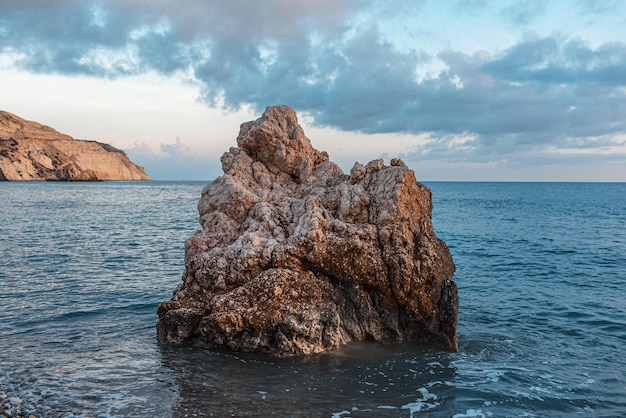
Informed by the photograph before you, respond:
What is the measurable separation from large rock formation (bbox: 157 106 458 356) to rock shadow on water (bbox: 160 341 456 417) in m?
0.52

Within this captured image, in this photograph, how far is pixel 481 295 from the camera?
67.0 feet

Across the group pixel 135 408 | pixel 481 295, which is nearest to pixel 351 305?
pixel 135 408

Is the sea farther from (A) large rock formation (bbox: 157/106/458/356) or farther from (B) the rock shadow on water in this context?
(A) large rock formation (bbox: 157/106/458/356)

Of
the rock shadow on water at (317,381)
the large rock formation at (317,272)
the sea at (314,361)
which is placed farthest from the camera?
the large rock formation at (317,272)

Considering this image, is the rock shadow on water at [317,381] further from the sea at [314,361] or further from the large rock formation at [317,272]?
the large rock formation at [317,272]

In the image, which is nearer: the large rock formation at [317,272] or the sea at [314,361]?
the sea at [314,361]

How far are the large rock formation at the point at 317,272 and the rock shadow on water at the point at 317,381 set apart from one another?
1.71ft

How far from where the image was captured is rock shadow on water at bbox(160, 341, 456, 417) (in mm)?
10125

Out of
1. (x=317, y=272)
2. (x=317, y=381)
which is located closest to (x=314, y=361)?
(x=317, y=381)

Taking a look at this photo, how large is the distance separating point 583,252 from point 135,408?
1149 inches

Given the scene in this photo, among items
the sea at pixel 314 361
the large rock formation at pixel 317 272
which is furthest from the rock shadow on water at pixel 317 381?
the large rock formation at pixel 317 272

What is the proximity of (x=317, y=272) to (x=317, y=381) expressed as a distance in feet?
11.5

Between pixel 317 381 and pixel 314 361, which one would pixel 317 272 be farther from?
pixel 317 381

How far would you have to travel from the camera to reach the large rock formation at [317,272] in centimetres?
1295
